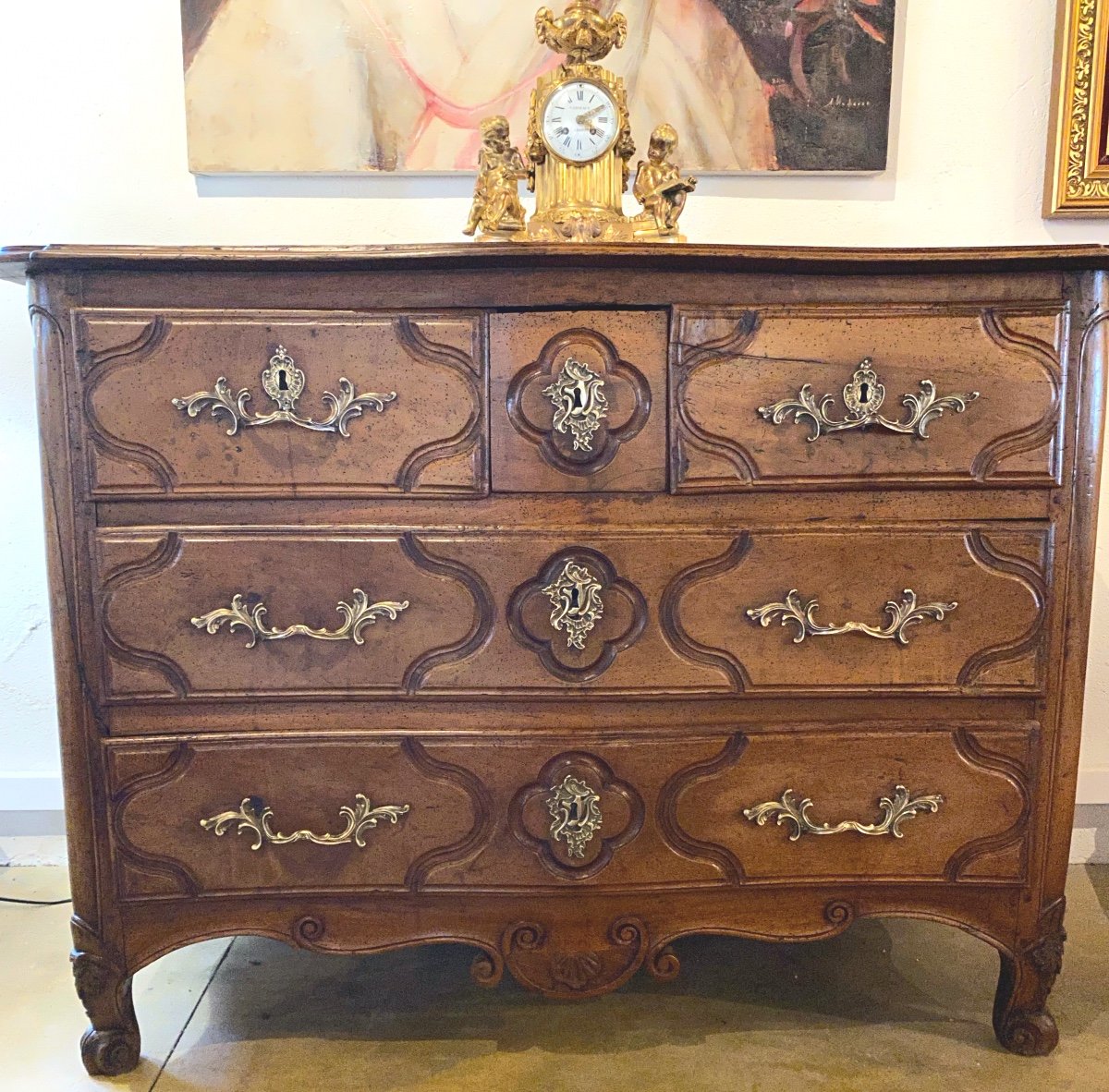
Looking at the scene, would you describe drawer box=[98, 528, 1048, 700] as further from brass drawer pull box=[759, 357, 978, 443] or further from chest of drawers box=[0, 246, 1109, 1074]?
brass drawer pull box=[759, 357, 978, 443]

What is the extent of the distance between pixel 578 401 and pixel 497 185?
0.41m

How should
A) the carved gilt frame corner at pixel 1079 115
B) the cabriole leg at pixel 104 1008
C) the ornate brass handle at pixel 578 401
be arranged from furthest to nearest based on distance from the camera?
the carved gilt frame corner at pixel 1079 115 < the cabriole leg at pixel 104 1008 < the ornate brass handle at pixel 578 401

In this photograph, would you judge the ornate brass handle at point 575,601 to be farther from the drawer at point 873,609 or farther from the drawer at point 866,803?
the drawer at point 866,803

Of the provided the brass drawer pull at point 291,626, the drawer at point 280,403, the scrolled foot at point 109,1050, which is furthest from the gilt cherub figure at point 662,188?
the scrolled foot at point 109,1050

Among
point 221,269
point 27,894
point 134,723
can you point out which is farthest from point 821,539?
point 27,894

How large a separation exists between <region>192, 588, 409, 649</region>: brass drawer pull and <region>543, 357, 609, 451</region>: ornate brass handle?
307 mm

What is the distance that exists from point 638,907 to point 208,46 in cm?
165

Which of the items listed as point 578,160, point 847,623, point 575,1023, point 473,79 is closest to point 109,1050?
point 575,1023

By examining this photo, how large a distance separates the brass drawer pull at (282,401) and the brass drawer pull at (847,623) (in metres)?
0.55

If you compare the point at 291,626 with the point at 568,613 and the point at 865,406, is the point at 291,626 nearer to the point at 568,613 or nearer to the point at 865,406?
the point at 568,613

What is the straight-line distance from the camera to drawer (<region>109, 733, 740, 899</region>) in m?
1.17

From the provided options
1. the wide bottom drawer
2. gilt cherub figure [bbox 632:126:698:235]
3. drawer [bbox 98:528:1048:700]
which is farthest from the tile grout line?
gilt cherub figure [bbox 632:126:698:235]

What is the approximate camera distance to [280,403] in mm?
1106

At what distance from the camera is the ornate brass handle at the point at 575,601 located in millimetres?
1134
